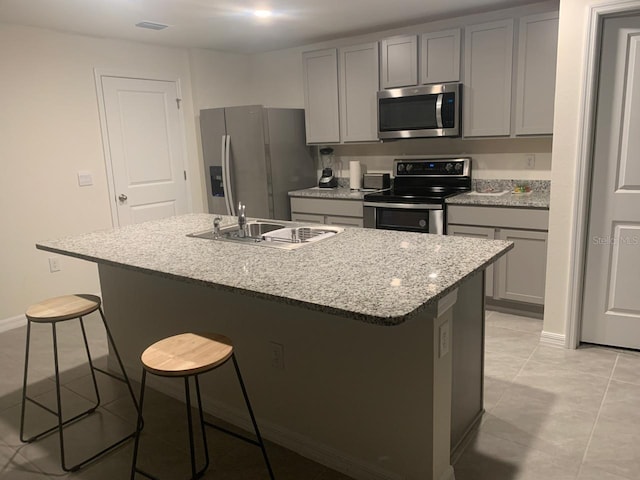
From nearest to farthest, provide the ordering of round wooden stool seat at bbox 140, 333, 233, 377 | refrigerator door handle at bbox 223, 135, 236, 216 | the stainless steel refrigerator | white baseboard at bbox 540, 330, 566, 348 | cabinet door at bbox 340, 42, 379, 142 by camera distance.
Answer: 1. round wooden stool seat at bbox 140, 333, 233, 377
2. white baseboard at bbox 540, 330, 566, 348
3. cabinet door at bbox 340, 42, 379, 142
4. the stainless steel refrigerator
5. refrigerator door handle at bbox 223, 135, 236, 216

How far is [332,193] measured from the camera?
15.1 ft

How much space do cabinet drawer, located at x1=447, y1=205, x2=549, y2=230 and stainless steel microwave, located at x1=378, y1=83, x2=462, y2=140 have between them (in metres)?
0.65

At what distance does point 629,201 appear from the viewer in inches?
111

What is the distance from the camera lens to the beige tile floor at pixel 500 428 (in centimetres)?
206

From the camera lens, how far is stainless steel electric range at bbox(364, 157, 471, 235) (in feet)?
12.6

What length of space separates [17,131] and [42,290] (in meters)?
1.28

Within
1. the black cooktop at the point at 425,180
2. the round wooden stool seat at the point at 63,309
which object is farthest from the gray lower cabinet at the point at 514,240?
the round wooden stool seat at the point at 63,309

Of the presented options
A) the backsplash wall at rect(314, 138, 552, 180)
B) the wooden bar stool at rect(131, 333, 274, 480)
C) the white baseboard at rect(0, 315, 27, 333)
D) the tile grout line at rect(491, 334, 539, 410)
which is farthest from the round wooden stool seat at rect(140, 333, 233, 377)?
the backsplash wall at rect(314, 138, 552, 180)

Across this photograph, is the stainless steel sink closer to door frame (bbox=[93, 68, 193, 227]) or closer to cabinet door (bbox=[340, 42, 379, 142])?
cabinet door (bbox=[340, 42, 379, 142])

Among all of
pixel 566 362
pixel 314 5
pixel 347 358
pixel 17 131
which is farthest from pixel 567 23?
pixel 17 131

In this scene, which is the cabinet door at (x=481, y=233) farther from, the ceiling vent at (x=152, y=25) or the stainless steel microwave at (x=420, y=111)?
the ceiling vent at (x=152, y=25)

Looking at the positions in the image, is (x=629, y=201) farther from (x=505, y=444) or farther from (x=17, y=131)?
(x=17, y=131)

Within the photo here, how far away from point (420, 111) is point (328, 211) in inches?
46.9

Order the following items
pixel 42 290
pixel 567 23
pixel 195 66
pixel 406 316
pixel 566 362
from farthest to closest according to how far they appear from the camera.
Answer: pixel 195 66 → pixel 42 290 → pixel 566 362 → pixel 567 23 → pixel 406 316
